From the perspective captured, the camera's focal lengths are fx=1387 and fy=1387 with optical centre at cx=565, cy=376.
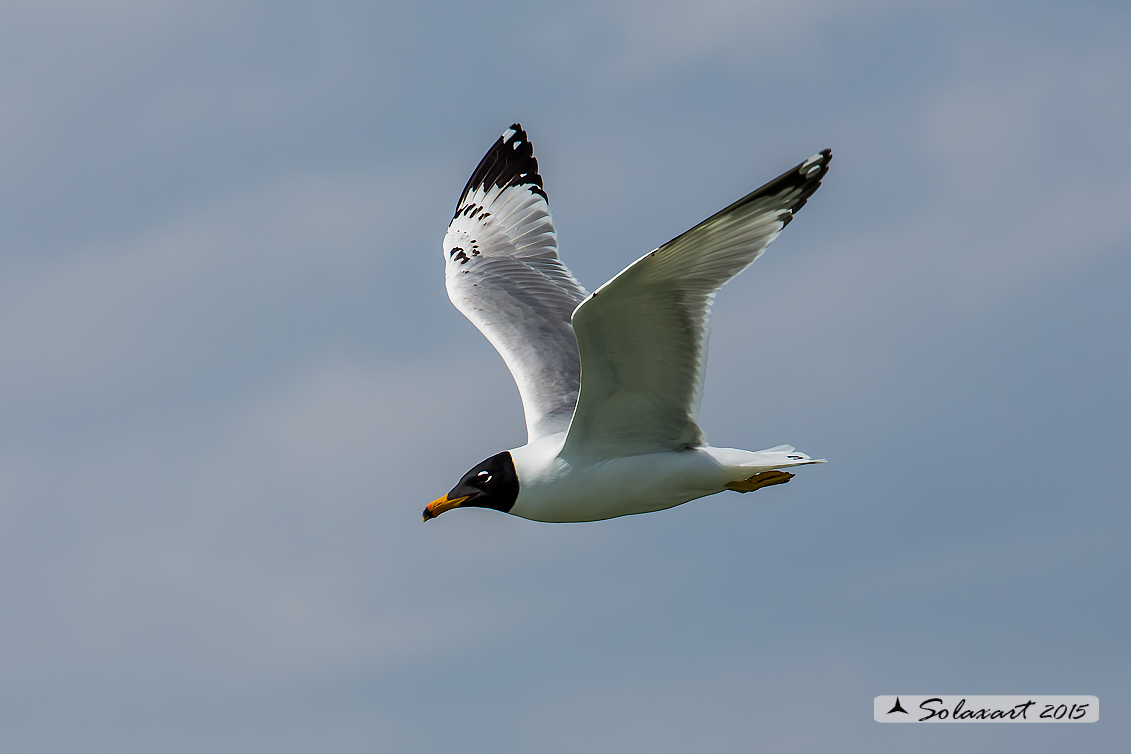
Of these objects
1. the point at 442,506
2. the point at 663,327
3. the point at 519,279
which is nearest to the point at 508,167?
the point at 519,279

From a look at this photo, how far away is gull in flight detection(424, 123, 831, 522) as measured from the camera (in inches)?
428

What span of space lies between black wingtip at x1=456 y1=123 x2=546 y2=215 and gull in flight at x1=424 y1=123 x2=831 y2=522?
3.23 meters

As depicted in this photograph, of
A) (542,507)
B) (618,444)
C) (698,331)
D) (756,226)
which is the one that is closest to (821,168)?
(756,226)

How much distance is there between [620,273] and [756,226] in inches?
49.4

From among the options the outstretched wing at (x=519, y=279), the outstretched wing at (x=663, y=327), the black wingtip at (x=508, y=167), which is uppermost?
the black wingtip at (x=508, y=167)

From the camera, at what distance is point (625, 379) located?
1191cm

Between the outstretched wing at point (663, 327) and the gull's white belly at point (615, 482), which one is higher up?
the outstretched wing at point (663, 327)

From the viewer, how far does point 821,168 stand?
1085cm

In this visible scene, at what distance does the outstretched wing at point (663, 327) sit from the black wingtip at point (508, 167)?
7.10 metres

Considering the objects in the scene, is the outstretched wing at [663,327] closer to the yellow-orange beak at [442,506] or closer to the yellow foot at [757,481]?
the yellow foot at [757,481]

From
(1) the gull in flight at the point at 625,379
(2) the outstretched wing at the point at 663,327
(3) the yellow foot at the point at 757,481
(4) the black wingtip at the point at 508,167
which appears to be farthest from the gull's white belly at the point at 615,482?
(4) the black wingtip at the point at 508,167

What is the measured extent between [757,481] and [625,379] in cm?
189

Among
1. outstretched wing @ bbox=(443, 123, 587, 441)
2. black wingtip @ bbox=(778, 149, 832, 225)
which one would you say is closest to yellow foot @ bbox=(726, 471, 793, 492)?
outstretched wing @ bbox=(443, 123, 587, 441)

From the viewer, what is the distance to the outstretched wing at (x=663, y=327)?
424 inches
